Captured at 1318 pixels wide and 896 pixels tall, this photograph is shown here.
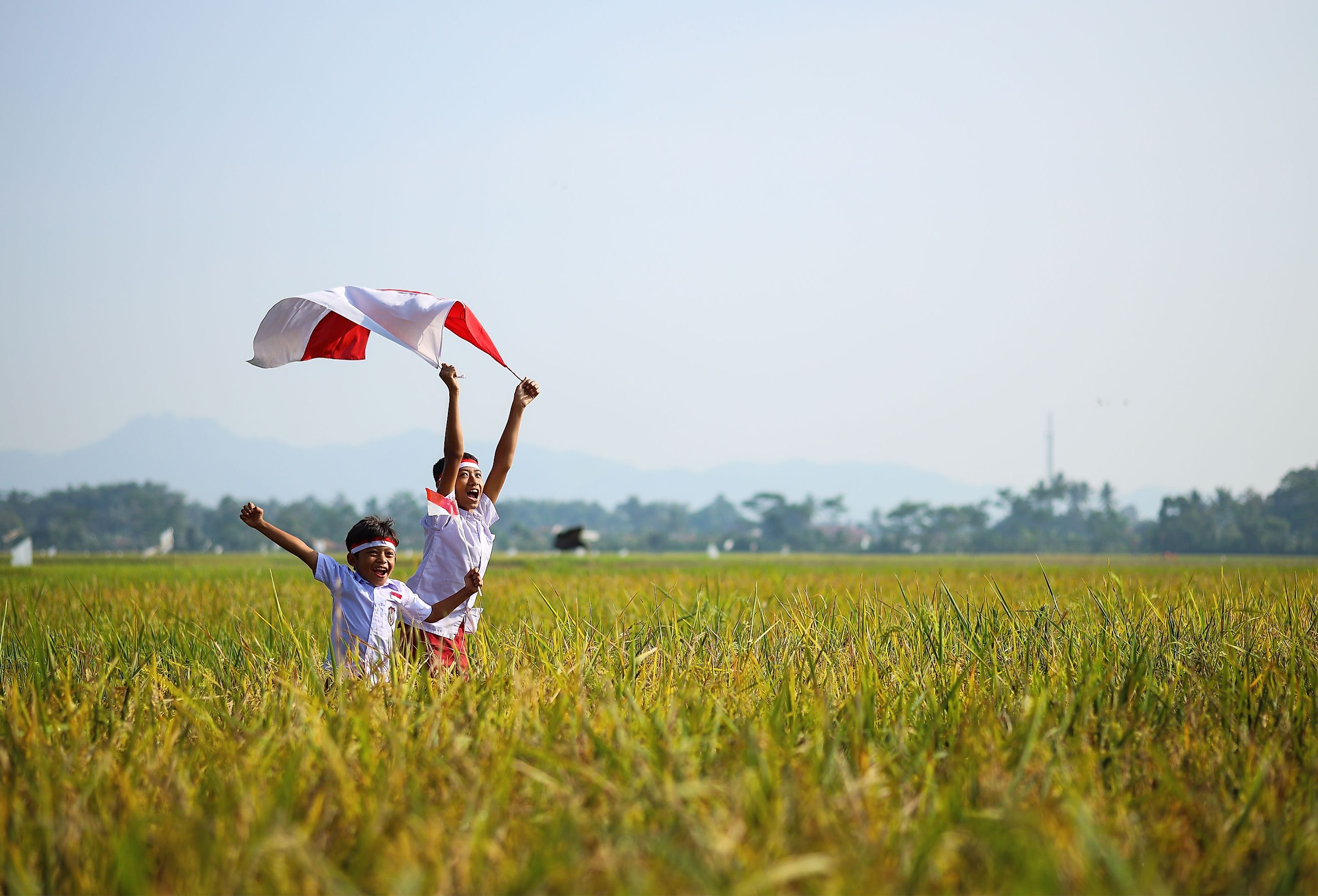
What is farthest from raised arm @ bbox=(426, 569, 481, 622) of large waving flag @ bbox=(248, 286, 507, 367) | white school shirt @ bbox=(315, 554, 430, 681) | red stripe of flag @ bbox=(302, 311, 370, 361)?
red stripe of flag @ bbox=(302, 311, 370, 361)

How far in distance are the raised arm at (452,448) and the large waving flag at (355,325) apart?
554 mm

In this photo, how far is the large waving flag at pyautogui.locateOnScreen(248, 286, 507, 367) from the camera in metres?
5.27

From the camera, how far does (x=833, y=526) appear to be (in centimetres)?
13212

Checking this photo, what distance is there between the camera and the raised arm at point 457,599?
4.14m

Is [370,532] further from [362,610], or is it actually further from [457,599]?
[457,599]

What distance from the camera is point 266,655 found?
4777mm

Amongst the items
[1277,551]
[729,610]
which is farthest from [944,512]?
[729,610]

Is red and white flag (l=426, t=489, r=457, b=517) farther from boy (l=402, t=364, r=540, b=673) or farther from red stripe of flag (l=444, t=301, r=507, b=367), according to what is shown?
red stripe of flag (l=444, t=301, r=507, b=367)

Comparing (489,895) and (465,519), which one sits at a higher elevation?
(465,519)

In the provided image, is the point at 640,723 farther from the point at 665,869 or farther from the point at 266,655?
the point at 266,655

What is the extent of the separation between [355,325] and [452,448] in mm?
1815

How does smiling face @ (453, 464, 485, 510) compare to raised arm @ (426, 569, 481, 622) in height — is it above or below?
above

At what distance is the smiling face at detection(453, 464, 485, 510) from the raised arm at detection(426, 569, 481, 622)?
0.47 meters

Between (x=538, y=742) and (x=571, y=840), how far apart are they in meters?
0.83
